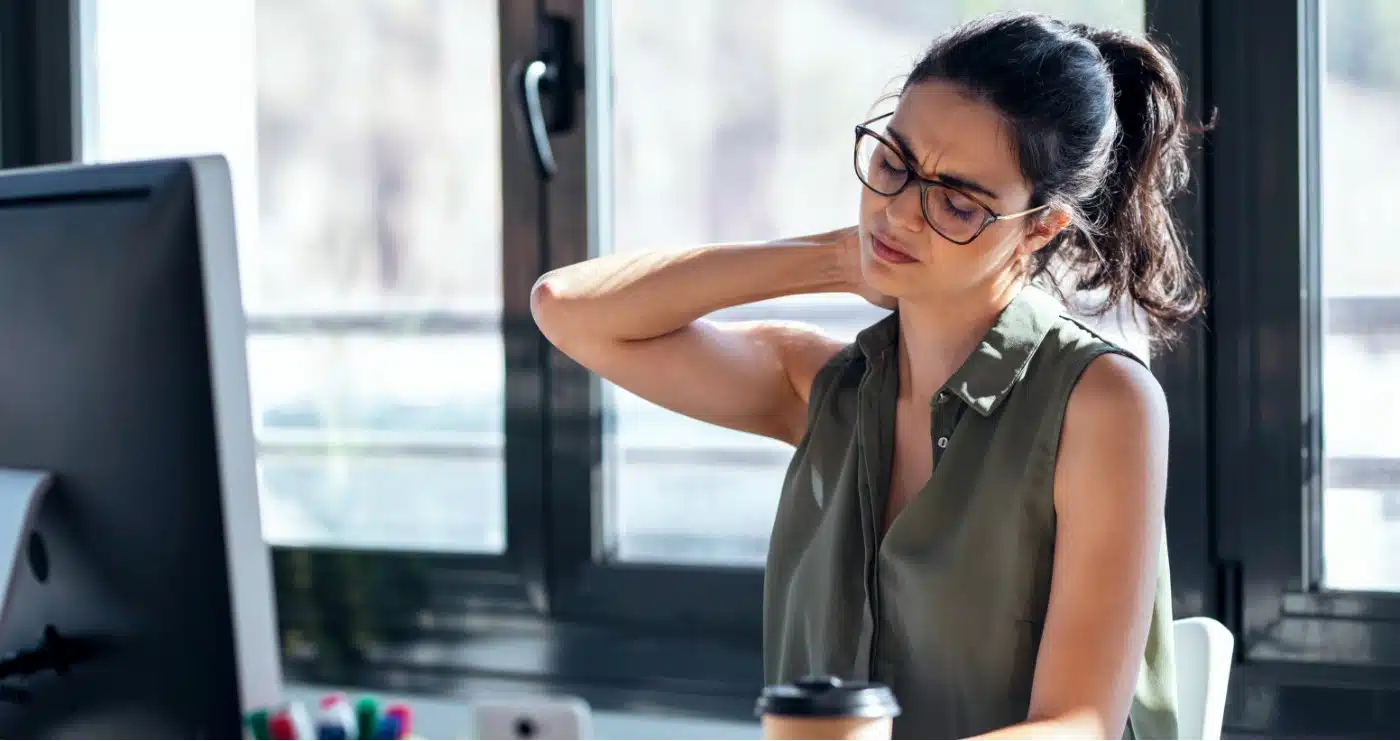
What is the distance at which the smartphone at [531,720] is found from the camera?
3.24 ft

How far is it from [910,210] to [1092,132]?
194mm

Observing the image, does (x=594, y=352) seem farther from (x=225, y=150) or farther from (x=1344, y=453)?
(x=225, y=150)

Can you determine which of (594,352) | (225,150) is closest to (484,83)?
(225,150)

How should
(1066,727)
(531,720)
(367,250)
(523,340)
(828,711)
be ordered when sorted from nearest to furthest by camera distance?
(828,711), (531,720), (1066,727), (523,340), (367,250)

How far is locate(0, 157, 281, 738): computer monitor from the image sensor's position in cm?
97

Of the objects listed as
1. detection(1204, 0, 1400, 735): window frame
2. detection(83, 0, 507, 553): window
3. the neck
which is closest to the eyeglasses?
the neck

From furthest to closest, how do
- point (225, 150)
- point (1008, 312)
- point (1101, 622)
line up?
1. point (225, 150)
2. point (1008, 312)
3. point (1101, 622)

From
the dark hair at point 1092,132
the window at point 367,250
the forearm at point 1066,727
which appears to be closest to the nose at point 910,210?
the dark hair at point 1092,132

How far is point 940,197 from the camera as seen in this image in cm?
136

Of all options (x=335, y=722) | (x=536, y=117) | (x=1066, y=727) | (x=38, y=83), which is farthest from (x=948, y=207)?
(x=38, y=83)

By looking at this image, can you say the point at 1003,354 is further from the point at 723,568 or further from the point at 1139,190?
the point at 723,568

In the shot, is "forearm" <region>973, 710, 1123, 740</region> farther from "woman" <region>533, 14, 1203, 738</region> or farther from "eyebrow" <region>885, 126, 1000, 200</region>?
"eyebrow" <region>885, 126, 1000, 200</region>

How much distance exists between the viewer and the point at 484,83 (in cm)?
224

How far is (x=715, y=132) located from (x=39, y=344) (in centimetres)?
122
